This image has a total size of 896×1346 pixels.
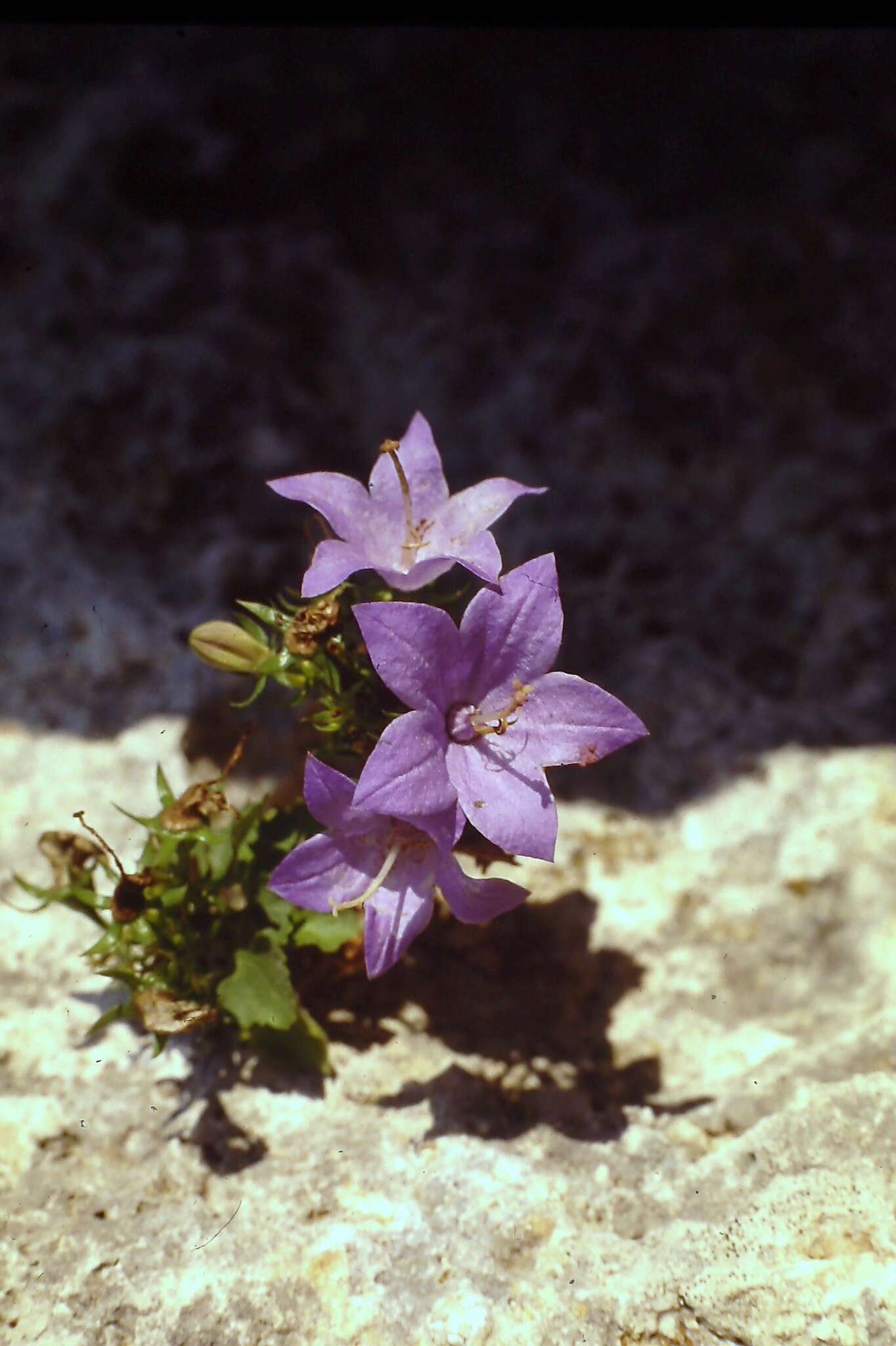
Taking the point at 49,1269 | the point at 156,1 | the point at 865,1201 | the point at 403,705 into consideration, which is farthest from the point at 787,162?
the point at 49,1269

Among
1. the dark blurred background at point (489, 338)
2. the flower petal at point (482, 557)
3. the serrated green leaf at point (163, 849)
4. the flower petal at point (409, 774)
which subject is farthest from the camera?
the dark blurred background at point (489, 338)

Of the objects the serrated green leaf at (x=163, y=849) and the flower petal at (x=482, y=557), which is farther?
the serrated green leaf at (x=163, y=849)

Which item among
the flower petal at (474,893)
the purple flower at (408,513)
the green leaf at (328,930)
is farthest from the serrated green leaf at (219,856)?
the purple flower at (408,513)

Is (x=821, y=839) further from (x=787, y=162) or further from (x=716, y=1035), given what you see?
(x=787, y=162)

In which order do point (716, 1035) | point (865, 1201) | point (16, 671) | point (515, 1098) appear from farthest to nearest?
1. point (16, 671)
2. point (716, 1035)
3. point (515, 1098)
4. point (865, 1201)

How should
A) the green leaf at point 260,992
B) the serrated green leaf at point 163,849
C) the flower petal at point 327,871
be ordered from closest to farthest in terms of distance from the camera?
the flower petal at point 327,871, the green leaf at point 260,992, the serrated green leaf at point 163,849

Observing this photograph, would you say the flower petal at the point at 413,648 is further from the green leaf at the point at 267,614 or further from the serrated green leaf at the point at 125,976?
the serrated green leaf at the point at 125,976

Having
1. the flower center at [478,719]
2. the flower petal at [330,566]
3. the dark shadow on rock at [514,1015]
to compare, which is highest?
the flower petal at [330,566]

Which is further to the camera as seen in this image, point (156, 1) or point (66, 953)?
point (156, 1)
